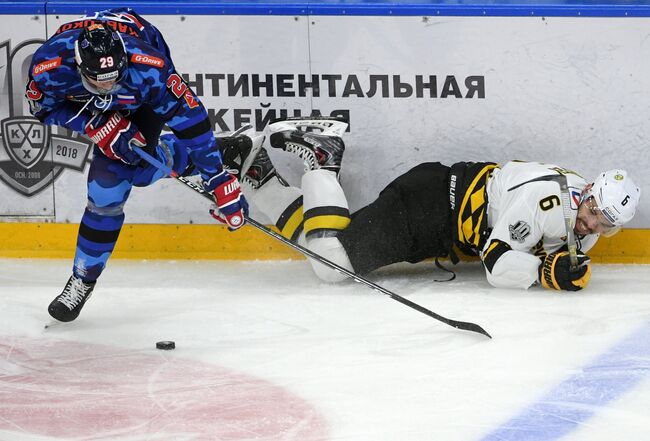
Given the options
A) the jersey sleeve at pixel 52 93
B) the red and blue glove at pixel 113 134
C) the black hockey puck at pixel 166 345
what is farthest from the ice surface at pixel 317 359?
the jersey sleeve at pixel 52 93

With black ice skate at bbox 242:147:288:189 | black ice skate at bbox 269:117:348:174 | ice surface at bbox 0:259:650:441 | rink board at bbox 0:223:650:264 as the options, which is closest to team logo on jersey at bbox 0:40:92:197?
rink board at bbox 0:223:650:264

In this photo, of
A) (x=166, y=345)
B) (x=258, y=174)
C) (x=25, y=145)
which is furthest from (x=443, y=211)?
(x=25, y=145)

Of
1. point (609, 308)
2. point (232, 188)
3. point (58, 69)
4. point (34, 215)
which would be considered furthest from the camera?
point (34, 215)

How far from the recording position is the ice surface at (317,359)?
282cm

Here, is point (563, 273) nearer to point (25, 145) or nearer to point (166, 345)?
point (166, 345)

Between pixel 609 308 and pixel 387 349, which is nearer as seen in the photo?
pixel 387 349

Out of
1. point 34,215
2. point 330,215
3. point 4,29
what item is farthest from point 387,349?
point 4,29

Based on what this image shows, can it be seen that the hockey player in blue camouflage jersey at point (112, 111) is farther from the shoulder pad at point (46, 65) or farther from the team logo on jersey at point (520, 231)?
the team logo on jersey at point (520, 231)

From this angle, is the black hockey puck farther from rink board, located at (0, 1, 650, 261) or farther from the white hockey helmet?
the white hockey helmet

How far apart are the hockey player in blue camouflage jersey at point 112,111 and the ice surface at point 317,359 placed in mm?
368

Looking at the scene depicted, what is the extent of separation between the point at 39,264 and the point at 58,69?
1.49m

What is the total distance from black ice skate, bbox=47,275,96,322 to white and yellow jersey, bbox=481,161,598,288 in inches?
58.2

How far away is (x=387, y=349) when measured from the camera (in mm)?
3443

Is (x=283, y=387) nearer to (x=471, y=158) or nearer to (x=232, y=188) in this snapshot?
(x=232, y=188)
